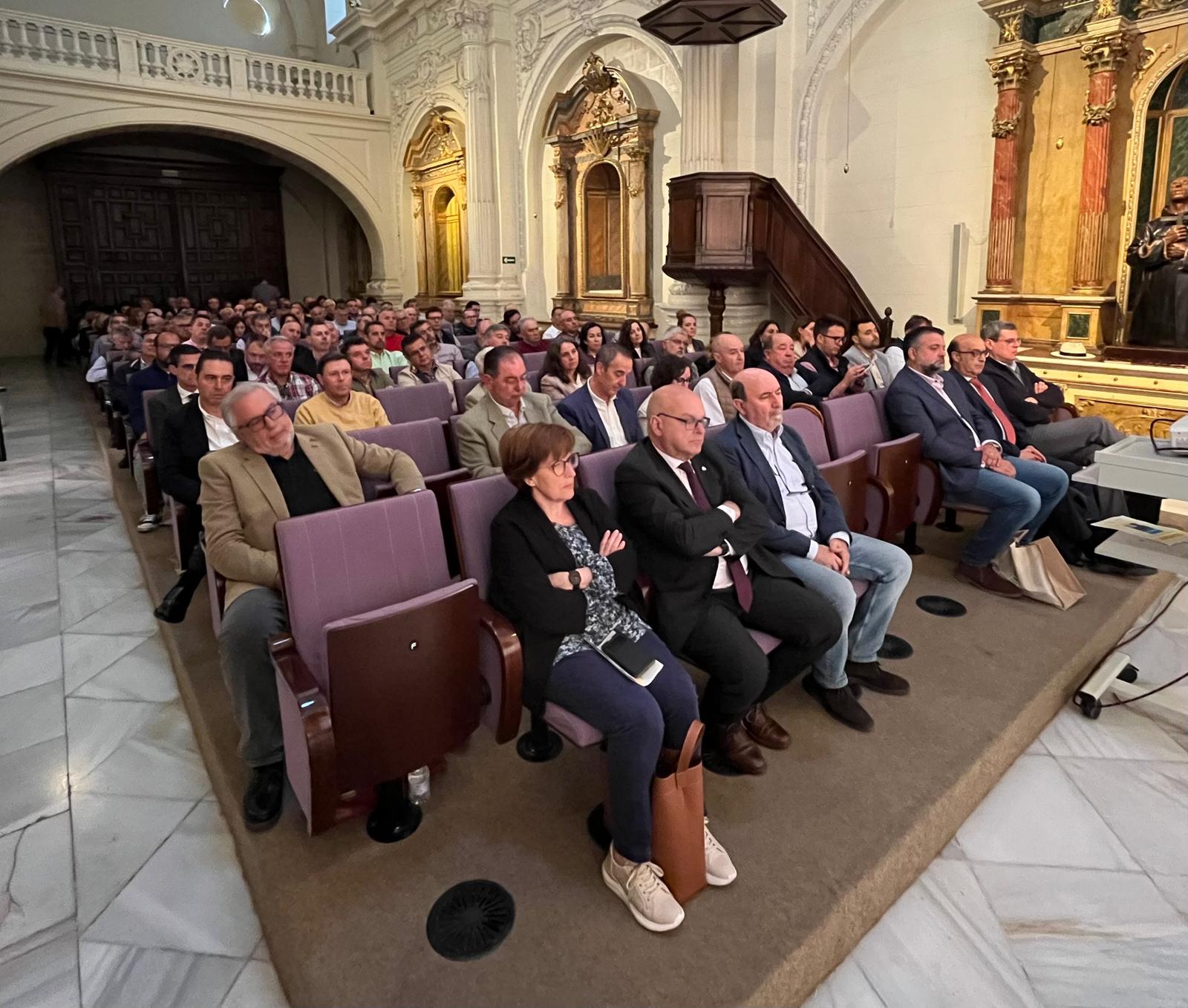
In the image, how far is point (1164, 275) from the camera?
19.3 feet

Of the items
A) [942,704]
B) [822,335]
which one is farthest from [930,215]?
[942,704]

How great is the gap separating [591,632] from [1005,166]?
247 inches

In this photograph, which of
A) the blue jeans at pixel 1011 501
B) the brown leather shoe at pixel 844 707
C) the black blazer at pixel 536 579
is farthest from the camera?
the blue jeans at pixel 1011 501

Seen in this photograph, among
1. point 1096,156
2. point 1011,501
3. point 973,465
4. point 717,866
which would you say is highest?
point 1096,156

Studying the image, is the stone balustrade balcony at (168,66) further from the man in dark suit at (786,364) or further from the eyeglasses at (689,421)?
the eyeglasses at (689,421)

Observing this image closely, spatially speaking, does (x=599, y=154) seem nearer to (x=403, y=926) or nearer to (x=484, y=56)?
(x=484, y=56)

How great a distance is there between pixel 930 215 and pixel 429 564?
6587 mm

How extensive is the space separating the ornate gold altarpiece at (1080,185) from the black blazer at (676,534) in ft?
15.9

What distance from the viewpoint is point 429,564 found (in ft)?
7.37

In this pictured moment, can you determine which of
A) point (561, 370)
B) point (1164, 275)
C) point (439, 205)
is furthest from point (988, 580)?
point (439, 205)

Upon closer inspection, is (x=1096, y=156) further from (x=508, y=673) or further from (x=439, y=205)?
(x=439, y=205)

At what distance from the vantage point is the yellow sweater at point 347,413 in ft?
11.3

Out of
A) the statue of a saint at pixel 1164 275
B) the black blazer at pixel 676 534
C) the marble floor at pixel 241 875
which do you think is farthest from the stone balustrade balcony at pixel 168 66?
the black blazer at pixel 676 534

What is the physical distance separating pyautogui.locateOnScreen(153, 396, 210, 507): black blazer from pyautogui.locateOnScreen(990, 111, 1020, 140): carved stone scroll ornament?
20.5 ft
